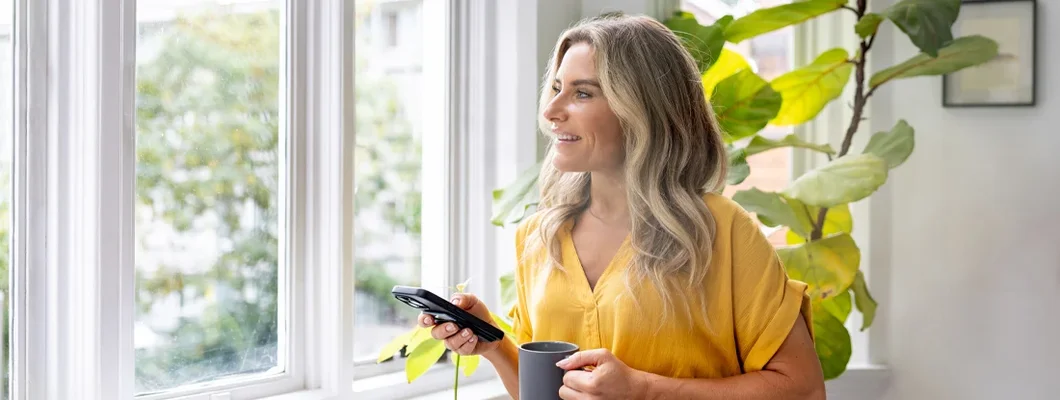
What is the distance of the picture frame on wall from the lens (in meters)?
2.44

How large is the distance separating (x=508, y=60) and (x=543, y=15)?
0.15 meters

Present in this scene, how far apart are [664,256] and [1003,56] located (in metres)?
1.67

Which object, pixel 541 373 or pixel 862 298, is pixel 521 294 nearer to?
pixel 541 373

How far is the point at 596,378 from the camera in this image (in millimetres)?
1103

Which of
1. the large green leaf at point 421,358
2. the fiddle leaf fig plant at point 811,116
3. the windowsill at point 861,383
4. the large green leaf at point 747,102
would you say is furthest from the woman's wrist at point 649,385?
the windowsill at point 861,383

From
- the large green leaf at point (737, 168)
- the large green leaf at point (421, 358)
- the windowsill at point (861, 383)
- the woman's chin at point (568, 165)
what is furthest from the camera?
the windowsill at point (861, 383)

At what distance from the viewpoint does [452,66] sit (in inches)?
95.0

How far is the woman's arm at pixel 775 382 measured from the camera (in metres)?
1.23

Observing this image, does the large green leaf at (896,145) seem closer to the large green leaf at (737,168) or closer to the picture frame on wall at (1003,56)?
the large green leaf at (737,168)

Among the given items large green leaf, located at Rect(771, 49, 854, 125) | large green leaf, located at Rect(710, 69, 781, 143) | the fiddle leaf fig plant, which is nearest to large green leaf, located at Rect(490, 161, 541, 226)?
the fiddle leaf fig plant

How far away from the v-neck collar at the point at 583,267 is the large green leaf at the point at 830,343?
0.83 m

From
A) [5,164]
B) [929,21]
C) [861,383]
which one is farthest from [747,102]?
[5,164]

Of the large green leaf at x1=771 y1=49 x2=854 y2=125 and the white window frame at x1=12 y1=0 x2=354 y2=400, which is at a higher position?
the large green leaf at x1=771 y1=49 x2=854 y2=125

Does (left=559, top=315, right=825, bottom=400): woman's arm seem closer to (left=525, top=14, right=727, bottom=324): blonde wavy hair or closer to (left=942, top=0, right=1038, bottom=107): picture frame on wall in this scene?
(left=525, top=14, right=727, bottom=324): blonde wavy hair
